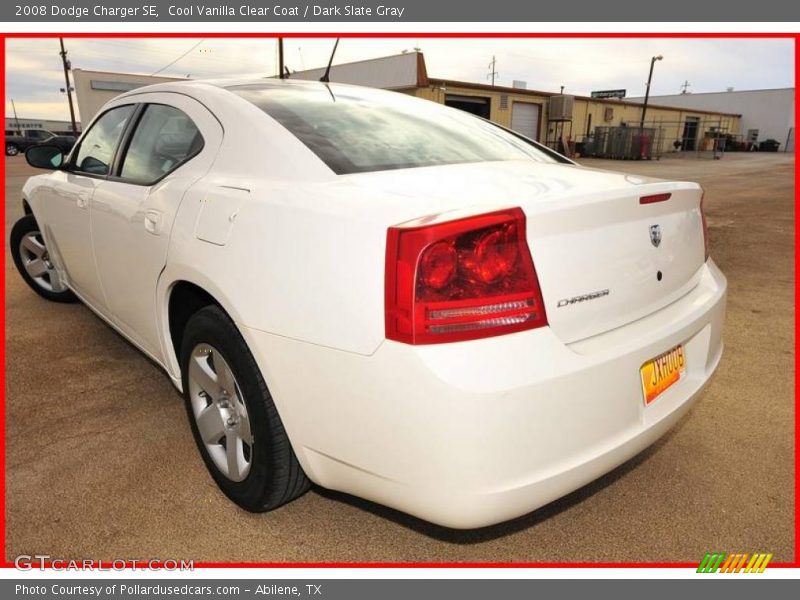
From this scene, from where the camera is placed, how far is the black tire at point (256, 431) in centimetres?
188

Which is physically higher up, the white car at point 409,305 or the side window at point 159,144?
the side window at point 159,144

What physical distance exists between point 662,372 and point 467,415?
80 cm

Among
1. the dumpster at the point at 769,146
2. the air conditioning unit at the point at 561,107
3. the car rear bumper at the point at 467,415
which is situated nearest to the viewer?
the car rear bumper at the point at 467,415

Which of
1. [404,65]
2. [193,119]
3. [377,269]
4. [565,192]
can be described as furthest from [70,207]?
[404,65]

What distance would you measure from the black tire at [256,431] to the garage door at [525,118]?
30496 millimetres

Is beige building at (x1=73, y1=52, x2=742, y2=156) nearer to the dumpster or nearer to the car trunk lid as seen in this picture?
the dumpster

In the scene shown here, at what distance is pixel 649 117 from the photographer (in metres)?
46.8

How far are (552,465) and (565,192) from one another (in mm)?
783

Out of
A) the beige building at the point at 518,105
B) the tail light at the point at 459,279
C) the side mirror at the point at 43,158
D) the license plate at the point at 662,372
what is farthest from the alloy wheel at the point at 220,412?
the beige building at the point at 518,105

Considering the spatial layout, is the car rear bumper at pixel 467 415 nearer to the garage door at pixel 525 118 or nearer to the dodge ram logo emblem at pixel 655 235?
the dodge ram logo emblem at pixel 655 235

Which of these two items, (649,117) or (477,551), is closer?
(477,551)

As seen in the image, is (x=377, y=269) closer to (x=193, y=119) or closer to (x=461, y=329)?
(x=461, y=329)

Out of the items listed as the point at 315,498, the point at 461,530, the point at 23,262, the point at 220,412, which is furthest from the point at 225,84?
the point at 23,262

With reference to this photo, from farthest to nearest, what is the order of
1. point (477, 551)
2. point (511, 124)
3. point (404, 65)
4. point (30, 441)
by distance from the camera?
point (511, 124)
point (404, 65)
point (30, 441)
point (477, 551)
